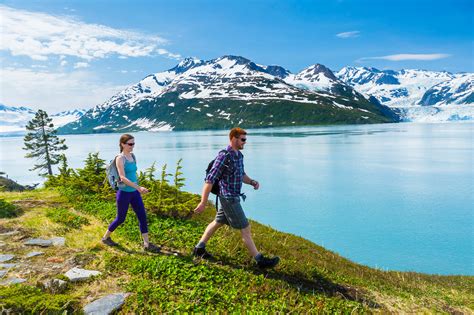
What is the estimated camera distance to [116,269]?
7750mm

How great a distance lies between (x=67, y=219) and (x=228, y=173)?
7056mm

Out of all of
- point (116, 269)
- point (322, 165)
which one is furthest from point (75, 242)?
point (322, 165)

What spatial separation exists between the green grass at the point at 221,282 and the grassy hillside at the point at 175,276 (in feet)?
0.07

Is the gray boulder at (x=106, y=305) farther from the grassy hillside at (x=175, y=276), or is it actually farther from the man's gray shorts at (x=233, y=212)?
the man's gray shorts at (x=233, y=212)

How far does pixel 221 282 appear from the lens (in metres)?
7.48

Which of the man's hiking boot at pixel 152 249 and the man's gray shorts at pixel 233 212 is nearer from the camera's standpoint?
the man's gray shorts at pixel 233 212

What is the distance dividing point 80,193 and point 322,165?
5192 cm

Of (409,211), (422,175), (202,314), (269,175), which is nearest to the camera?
(202,314)

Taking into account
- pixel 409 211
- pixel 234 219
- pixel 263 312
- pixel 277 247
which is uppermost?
pixel 234 219

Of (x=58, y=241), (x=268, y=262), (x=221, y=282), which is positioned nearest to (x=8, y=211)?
(x=58, y=241)

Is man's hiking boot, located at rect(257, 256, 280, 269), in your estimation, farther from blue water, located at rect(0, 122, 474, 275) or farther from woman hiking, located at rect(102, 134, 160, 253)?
blue water, located at rect(0, 122, 474, 275)

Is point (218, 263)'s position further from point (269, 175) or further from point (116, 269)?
point (269, 175)

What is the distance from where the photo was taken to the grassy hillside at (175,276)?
21.2 ft

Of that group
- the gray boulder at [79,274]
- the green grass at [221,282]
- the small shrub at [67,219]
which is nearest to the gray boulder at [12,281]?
the gray boulder at [79,274]
